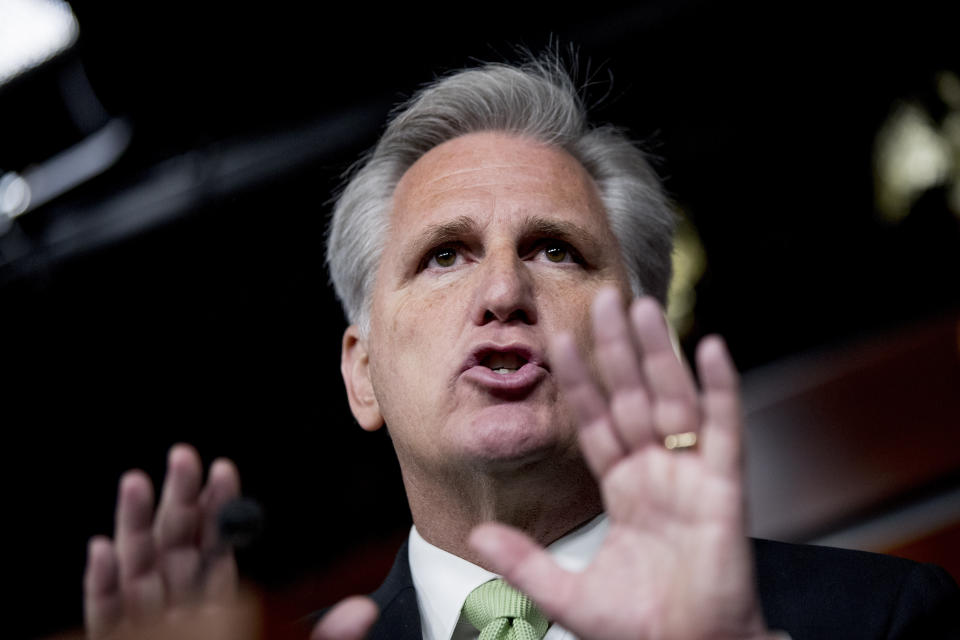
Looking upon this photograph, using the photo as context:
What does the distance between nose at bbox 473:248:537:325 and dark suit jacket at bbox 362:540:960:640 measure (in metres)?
0.46

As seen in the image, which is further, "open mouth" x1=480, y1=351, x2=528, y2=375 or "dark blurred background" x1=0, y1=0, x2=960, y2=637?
"dark blurred background" x1=0, y1=0, x2=960, y2=637

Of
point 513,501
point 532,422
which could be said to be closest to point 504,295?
point 532,422

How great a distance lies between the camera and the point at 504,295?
1.35 metres

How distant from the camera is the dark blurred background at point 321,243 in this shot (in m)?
2.26

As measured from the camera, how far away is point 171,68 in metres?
2.24

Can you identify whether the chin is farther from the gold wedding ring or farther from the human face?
the gold wedding ring

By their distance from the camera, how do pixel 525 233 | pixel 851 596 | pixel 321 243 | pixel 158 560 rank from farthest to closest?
pixel 321 243 < pixel 525 233 < pixel 851 596 < pixel 158 560

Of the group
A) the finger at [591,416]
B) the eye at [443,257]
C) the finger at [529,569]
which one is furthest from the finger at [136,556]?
the eye at [443,257]

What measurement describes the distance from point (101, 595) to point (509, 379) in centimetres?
58

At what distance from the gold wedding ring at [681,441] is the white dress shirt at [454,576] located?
43cm

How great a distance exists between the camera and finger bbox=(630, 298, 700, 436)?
0.92 m

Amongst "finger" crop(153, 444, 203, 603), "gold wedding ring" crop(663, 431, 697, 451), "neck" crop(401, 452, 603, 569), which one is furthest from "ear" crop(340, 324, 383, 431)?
"gold wedding ring" crop(663, 431, 697, 451)

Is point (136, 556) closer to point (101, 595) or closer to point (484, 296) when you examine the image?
point (101, 595)

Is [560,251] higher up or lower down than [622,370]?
lower down
